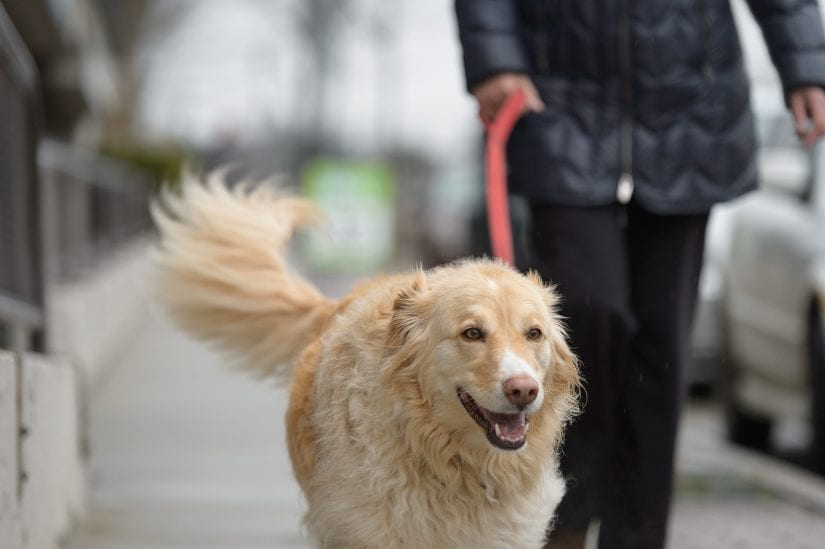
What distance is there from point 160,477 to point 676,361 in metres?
3.04

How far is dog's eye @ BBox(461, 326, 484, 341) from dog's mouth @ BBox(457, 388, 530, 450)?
0.12m

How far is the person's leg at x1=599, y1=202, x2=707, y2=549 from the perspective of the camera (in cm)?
398

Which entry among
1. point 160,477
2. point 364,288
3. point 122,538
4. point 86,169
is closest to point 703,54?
point 364,288

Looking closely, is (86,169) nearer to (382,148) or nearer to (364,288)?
(364,288)

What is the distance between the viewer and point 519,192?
155 inches

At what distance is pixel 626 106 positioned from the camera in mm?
3877

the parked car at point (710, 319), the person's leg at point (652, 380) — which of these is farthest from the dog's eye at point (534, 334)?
the parked car at point (710, 319)

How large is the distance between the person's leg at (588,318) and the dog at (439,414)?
1.33 feet

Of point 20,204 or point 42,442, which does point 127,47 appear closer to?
point 20,204

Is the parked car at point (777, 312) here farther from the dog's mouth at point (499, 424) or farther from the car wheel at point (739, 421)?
the dog's mouth at point (499, 424)

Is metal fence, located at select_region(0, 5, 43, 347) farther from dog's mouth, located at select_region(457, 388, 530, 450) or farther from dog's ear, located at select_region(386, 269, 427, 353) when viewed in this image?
dog's mouth, located at select_region(457, 388, 530, 450)

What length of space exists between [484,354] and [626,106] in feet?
4.15

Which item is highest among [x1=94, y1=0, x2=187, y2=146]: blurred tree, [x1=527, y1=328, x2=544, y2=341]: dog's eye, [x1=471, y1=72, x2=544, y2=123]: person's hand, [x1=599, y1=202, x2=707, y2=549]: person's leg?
[x1=94, y1=0, x2=187, y2=146]: blurred tree

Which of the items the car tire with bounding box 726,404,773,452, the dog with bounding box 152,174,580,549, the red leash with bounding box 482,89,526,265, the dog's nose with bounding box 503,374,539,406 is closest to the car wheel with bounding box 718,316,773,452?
the car tire with bounding box 726,404,773,452
